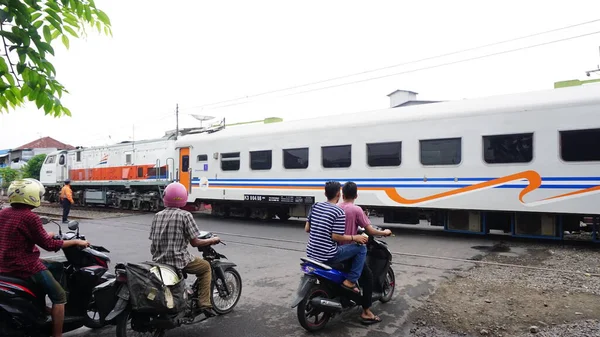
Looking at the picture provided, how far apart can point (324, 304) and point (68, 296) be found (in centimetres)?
254

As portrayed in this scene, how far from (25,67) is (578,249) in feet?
33.5

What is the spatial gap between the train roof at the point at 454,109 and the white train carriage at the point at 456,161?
3cm

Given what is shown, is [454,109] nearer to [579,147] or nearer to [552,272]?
[579,147]

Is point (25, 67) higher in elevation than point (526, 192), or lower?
higher

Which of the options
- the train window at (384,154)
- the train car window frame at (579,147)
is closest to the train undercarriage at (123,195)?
the train window at (384,154)

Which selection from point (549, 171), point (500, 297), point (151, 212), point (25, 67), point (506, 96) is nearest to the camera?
point (25, 67)

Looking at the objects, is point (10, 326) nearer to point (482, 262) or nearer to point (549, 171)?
point (482, 262)

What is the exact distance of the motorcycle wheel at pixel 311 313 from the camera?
4.20 m

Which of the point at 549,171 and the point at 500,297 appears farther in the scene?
the point at 549,171

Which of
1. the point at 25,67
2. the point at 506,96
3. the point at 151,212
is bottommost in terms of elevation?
the point at 151,212

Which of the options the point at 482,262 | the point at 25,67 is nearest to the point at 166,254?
the point at 25,67

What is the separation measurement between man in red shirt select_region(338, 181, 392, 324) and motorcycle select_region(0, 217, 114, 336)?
257 cm

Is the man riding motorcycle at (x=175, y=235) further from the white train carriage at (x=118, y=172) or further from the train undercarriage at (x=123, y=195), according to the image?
the train undercarriage at (x=123, y=195)

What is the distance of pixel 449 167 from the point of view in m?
10.6
